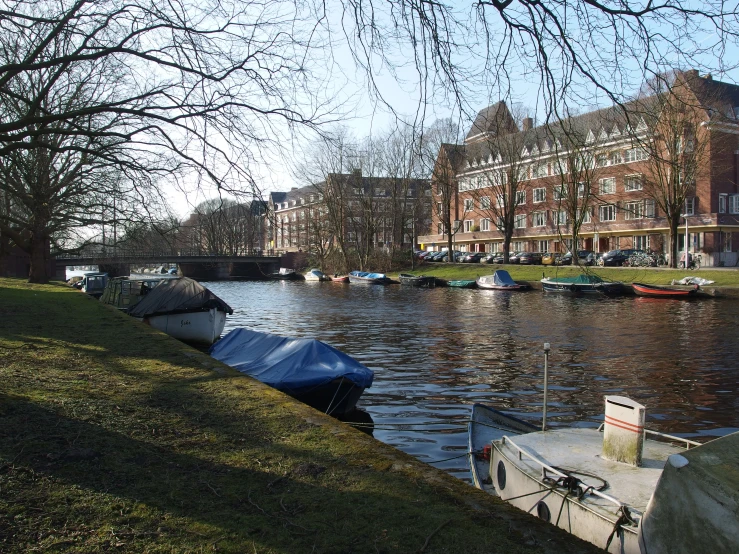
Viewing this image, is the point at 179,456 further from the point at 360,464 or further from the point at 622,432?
the point at 622,432

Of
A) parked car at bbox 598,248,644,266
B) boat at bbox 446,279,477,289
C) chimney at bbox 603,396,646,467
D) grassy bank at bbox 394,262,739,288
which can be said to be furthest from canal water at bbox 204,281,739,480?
parked car at bbox 598,248,644,266

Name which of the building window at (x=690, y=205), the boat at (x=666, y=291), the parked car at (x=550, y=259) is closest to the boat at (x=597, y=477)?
the boat at (x=666, y=291)

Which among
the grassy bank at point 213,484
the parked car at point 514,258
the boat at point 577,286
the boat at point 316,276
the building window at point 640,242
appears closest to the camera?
the grassy bank at point 213,484

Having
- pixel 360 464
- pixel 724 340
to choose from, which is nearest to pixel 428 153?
pixel 360 464

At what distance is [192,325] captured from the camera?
72.0ft

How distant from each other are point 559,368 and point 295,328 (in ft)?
43.3

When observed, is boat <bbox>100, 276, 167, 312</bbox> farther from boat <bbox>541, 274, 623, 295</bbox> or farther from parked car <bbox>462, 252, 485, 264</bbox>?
parked car <bbox>462, 252, 485, 264</bbox>

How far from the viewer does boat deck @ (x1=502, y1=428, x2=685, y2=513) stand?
19.4ft

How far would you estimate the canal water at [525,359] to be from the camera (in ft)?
38.9

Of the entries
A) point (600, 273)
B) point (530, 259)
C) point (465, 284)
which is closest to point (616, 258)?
point (600, 273)

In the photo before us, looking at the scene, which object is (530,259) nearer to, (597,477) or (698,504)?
(597,477)

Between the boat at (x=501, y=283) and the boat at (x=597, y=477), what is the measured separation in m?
41.4

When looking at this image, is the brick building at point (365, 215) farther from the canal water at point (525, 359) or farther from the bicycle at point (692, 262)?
the canal water at point (525, 359)

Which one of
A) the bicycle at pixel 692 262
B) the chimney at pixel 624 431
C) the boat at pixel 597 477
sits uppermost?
the bicycle at pixel 692 262
